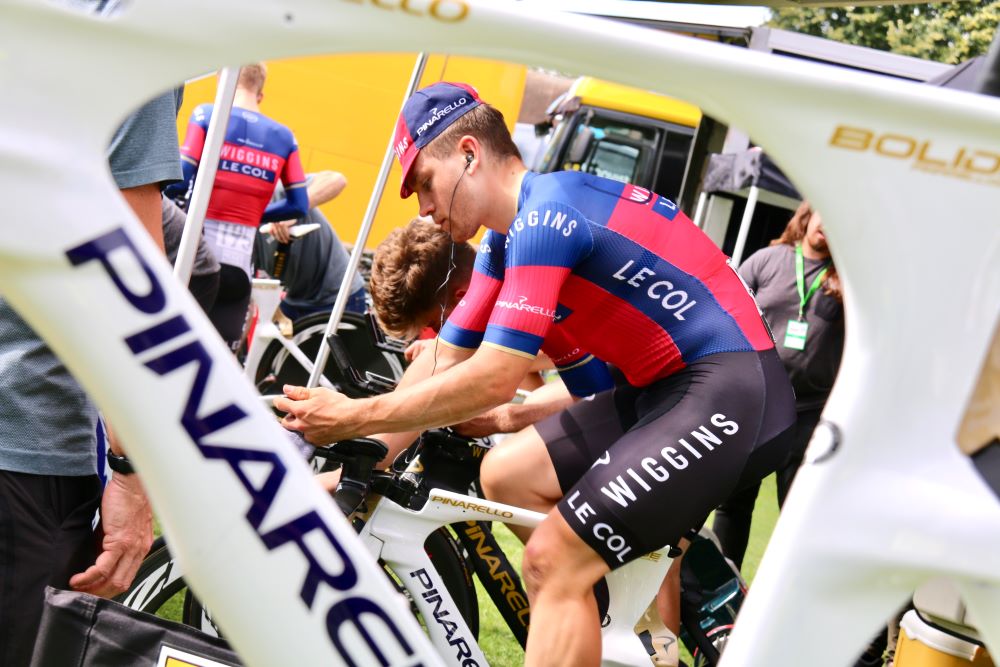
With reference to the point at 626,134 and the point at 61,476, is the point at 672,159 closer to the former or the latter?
the point at 626,134

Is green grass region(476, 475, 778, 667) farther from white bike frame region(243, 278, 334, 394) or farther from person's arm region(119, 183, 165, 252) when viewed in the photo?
person's arm region(119, 183, 165, 252)

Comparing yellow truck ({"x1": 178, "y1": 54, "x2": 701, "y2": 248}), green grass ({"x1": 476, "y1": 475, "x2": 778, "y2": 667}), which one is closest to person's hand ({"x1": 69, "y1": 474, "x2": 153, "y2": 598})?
green grass ({"x1": 476, "y1": 475, "x2": 778, "y2": 667})

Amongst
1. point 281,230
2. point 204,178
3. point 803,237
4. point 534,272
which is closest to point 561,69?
point 204,178

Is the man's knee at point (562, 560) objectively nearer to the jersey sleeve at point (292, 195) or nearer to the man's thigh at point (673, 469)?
the man's thigh at point (673, 469)

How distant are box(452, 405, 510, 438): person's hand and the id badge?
1.80 metres

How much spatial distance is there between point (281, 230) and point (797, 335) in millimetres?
3133

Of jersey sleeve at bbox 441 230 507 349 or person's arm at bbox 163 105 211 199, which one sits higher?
jersey sleeve at bbox 441 230 507 349

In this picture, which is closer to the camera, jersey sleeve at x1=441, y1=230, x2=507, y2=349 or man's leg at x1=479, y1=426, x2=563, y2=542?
jersey sleeve at x1=441, y1=230, x2=507, y2=349

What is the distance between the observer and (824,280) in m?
4.43

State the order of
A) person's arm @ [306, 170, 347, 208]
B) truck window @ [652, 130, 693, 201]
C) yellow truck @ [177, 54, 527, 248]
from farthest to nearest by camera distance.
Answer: truck window @ [652, 130, 693, 201]
yellow truck @ [177, 54, 527, 248]
person's arm @ [306, 170, 347, 208]

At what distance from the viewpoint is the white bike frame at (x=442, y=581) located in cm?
267

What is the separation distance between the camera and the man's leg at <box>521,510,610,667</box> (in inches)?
90.5

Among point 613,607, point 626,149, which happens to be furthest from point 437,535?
point 626,149

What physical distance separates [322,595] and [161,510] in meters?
0.21
